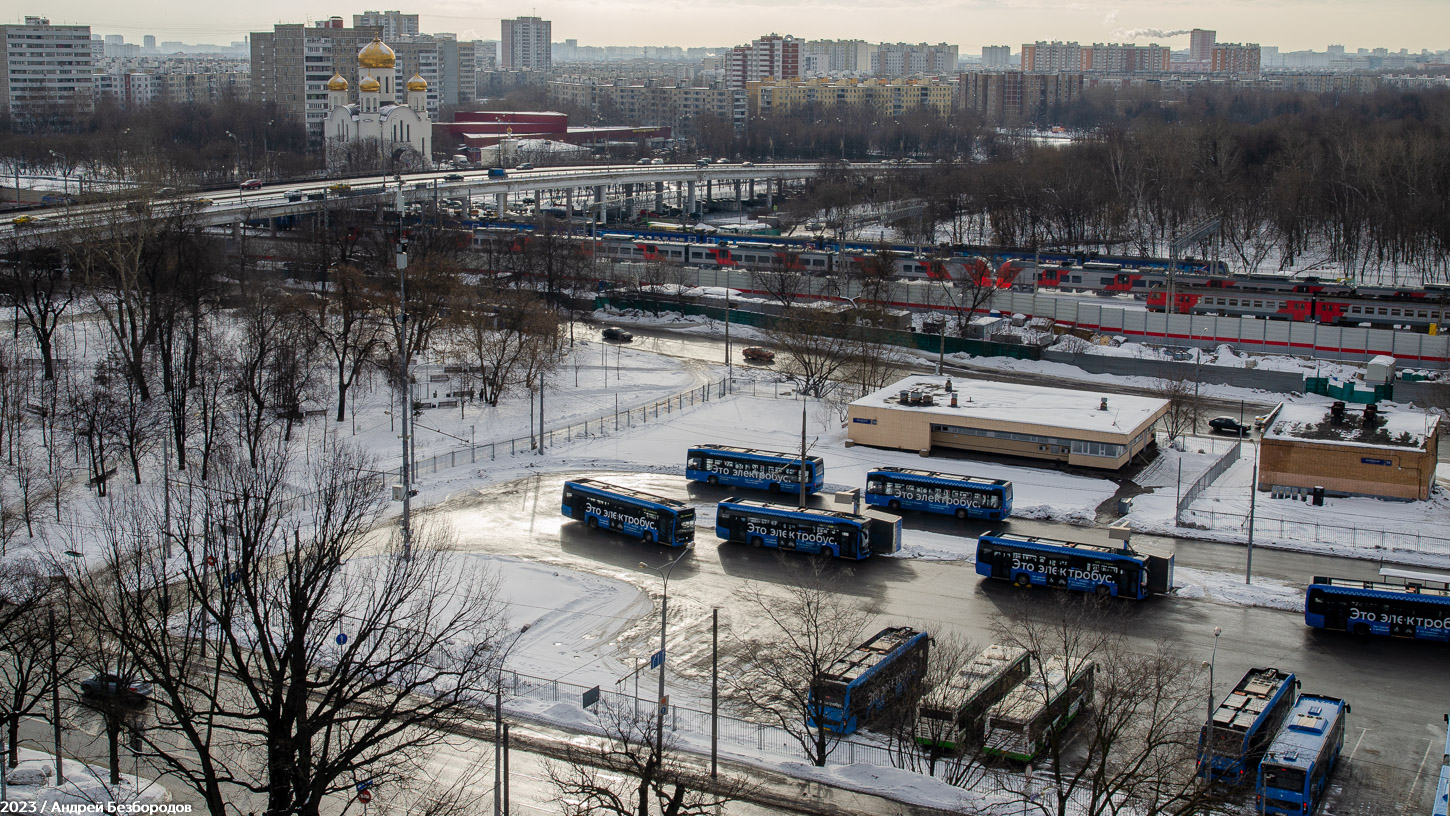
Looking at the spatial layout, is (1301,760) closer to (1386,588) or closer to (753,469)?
(1386,588)

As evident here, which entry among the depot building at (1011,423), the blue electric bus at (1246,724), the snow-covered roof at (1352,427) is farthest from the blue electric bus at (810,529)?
the snow-covered roof at (1352,427)

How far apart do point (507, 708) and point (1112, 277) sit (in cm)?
6054

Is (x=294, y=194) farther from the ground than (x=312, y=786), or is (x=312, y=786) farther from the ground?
(x=294, y=194)

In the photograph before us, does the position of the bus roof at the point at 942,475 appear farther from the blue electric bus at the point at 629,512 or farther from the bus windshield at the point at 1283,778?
the bus windshield at the point at 1283,778

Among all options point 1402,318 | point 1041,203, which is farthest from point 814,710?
point 1041,203

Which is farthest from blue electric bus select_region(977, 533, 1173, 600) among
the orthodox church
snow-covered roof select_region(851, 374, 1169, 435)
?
the orthodox church

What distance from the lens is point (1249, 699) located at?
22.7 m

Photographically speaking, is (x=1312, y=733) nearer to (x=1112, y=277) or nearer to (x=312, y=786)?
(x=312, y=786)

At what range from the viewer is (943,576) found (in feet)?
106

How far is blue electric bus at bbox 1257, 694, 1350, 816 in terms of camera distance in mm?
20234

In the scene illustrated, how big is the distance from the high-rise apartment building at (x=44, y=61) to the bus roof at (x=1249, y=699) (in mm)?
183373

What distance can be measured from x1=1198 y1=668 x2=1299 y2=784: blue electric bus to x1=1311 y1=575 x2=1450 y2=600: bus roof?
507cm

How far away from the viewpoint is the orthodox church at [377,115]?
122m

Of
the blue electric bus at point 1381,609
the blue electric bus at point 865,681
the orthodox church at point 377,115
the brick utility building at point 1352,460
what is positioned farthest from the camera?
the orthodox church at point 377,115
